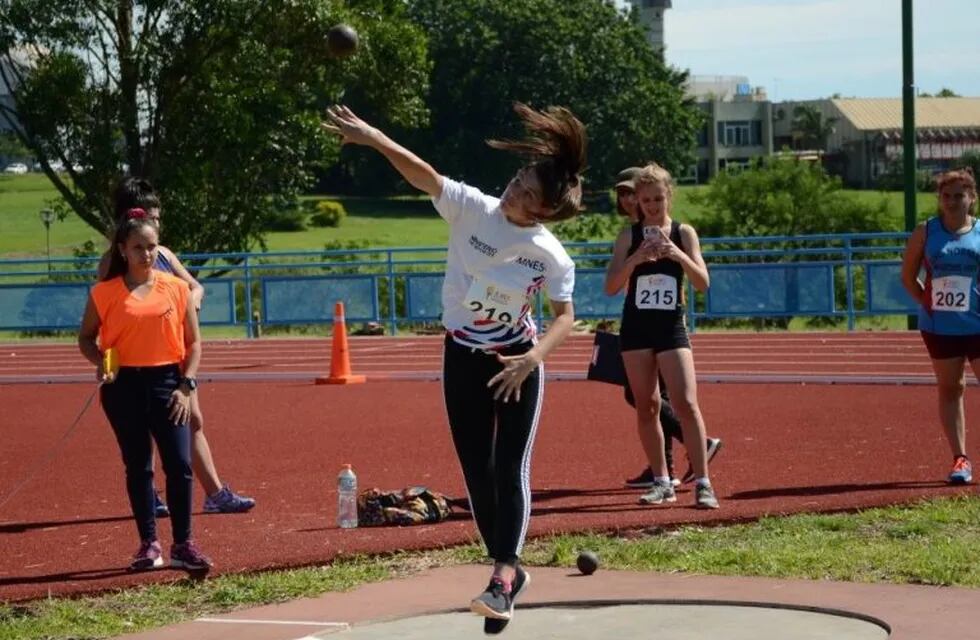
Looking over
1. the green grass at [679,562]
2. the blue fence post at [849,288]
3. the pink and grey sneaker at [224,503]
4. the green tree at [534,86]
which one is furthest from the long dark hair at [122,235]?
the green tree at [534,86]

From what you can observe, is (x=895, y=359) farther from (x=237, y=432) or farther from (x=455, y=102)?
(x=455, y=102)

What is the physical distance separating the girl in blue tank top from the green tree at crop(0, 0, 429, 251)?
2477 centimetres

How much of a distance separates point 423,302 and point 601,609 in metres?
21.3

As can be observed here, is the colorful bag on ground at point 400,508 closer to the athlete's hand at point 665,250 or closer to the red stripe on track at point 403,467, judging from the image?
the red stripe on track at point 403,467

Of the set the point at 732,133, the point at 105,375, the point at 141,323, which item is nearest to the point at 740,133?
the point at 732,133

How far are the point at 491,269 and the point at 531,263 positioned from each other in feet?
0.56

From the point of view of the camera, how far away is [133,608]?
800cm

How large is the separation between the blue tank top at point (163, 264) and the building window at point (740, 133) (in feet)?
388

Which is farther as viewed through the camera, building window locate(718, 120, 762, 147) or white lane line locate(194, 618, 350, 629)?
building window locate(718, 120, 762, 147)

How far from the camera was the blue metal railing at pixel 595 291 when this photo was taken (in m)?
26.6

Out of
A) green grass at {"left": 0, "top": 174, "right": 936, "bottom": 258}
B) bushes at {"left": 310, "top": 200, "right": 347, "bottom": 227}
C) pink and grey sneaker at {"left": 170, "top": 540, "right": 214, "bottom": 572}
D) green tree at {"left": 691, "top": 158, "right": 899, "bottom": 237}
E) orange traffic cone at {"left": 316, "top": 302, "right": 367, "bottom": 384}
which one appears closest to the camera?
pink and grey sneaker at {"left": 170, "top": 540, "right": 214, "bottom": 572}

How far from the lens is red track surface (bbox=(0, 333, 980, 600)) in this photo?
9.46 metres

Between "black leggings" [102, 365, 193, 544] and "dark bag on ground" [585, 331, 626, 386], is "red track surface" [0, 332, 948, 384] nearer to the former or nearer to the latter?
"dark bag on ground" [585, 331, 626, 386]

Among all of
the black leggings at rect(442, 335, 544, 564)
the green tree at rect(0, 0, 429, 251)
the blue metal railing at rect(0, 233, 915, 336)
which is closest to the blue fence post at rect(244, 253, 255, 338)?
the blue metal railing at rect(0, 233, 915, 336)
